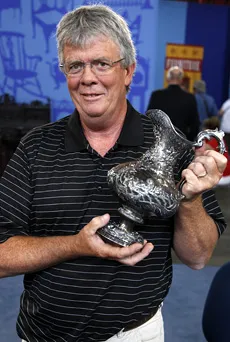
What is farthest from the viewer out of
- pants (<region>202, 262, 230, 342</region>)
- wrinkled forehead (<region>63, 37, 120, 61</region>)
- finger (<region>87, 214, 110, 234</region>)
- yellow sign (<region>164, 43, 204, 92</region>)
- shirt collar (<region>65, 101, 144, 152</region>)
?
yellow sign (<region>164, 43, 204, 92</region>)

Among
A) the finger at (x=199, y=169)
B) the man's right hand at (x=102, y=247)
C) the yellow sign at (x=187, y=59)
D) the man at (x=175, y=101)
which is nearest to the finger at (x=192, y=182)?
the finger at (x=199, y=169)

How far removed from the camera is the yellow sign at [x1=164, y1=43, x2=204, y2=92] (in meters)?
6.39

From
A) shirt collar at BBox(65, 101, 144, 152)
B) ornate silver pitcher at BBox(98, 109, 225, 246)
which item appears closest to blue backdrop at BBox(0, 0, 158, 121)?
shirt collar at BBox(65, 101, 144, 152)

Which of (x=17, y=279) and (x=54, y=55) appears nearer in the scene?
(x=17, y=279)

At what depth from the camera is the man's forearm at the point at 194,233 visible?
1.18 meters

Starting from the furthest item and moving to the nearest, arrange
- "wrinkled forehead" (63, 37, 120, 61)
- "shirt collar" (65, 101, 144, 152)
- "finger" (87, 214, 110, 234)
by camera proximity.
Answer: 1. "shirt collar" (65, 101, 144, 152)
2. "wrinkled forehead" (63, 37, 120, 61)
3. "finger" (87, 214, 110, 234)

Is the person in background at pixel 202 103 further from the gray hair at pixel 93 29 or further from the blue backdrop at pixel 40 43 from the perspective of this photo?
the gray hair at pixel 93 29

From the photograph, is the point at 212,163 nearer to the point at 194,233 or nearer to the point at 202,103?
the point at 194,233

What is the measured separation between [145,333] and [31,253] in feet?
1.32

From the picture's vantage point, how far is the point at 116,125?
4.23 ft

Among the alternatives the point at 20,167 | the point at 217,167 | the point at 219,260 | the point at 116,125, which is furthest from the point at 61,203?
the point at 219,260

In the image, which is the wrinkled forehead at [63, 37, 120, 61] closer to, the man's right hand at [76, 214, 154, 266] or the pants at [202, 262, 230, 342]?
the man's right hand at [76, 214, 154, 266]

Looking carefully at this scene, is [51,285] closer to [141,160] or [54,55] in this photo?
[141,160]

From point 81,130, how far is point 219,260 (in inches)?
100
